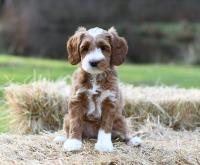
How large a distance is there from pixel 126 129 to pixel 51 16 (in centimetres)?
1725

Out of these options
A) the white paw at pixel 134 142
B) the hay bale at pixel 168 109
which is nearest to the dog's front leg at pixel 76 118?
the white paw at pixel 134 142

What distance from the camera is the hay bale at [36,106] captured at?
6.98 metres

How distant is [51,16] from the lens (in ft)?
73.6

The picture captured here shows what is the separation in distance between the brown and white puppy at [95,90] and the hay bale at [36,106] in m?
1.68

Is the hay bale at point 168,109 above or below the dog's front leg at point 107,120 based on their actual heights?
below

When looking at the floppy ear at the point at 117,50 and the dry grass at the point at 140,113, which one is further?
the dry grass at the point at 140,113

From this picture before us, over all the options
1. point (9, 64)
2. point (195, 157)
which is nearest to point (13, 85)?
point (195, 157)

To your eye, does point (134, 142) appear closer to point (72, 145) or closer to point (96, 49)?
point (72, 145)

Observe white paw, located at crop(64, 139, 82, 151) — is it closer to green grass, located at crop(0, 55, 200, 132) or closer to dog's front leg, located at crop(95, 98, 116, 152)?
dog's front leg, located at crop(95, 98, 116, 152)

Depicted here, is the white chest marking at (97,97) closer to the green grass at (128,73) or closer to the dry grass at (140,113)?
the dry grass at (140,113)

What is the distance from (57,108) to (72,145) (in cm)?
209

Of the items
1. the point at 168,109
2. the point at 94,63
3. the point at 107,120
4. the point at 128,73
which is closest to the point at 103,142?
the point at 107,120

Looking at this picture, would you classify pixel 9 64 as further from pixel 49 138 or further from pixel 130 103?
pixel 49 138

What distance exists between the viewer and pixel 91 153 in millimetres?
5035
